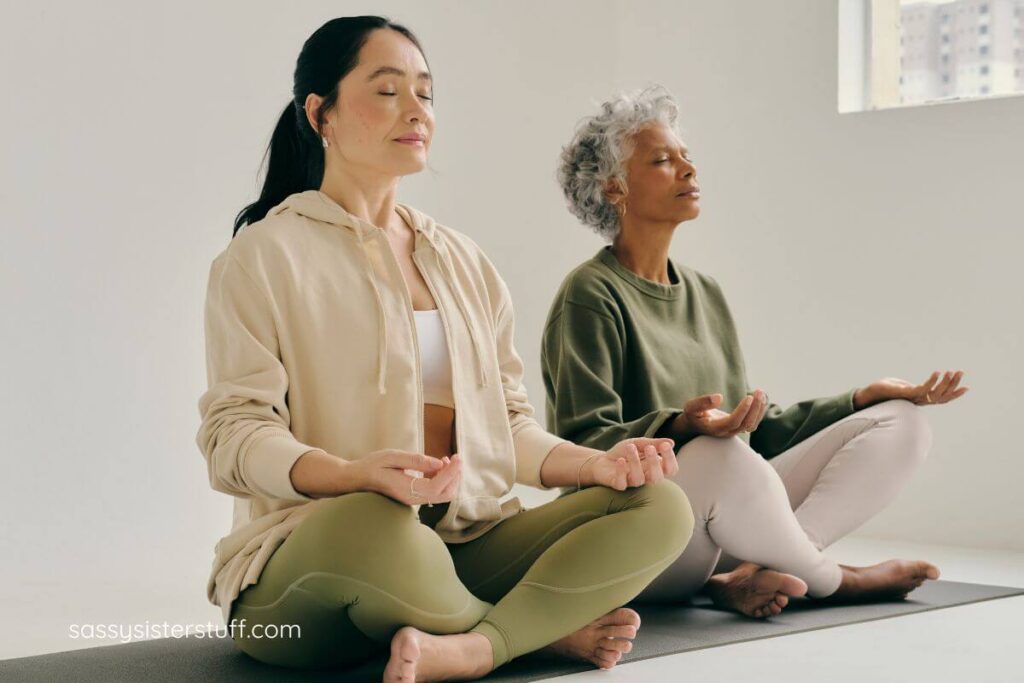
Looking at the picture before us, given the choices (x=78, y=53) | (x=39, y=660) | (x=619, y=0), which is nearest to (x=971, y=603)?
(x=39, y=660)

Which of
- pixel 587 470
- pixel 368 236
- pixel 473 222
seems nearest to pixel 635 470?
pixel 587 470

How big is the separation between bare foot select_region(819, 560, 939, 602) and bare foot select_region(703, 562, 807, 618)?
184 mm

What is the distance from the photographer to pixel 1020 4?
13.3 ft

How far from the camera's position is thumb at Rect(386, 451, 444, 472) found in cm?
175

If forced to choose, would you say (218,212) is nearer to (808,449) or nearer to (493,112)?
(493,112)

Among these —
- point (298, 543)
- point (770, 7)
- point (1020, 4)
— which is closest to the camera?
point (298, 543)

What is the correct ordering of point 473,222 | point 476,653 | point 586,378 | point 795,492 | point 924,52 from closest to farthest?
point 476,653
point 586,378
point 795,492
point 924,52
point 473,222

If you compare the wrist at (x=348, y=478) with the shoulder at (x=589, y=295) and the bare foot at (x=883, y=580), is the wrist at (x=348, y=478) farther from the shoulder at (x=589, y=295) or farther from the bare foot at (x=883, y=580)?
the bare foot at (x=883, y=580)

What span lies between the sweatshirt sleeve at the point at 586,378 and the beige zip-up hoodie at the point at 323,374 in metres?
0.41

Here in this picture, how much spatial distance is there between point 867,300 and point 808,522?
5.19ft

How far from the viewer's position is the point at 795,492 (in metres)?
2.90

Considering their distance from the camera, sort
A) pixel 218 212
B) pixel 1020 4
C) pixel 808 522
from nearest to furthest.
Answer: pixel 808 522, pixel 218 212, pixel 1020 4

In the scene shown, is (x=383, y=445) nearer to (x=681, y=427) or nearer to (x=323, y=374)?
(x=323, y=374)

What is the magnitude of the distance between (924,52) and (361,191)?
8.88 feet
